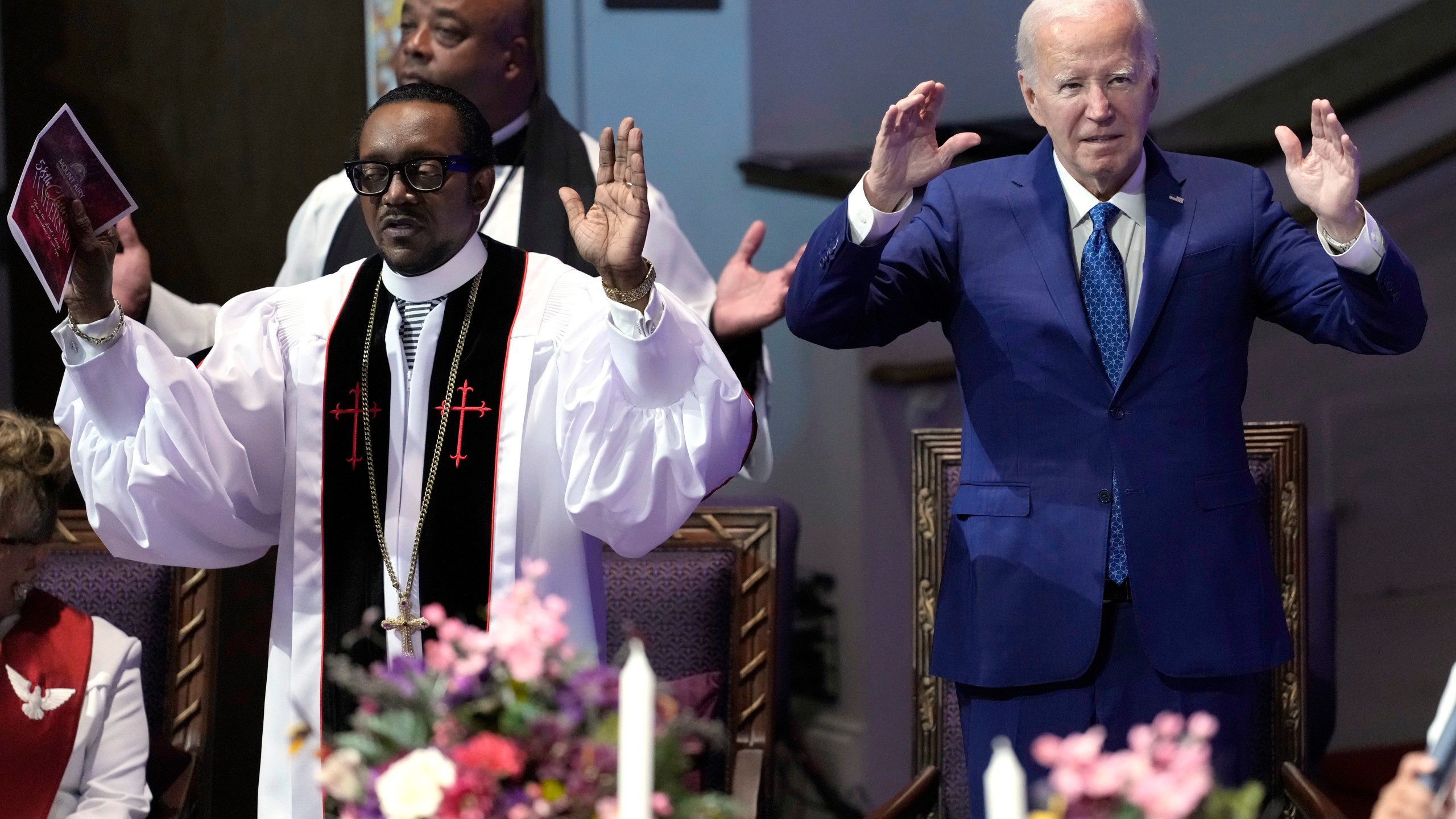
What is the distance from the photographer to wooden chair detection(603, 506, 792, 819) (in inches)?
130

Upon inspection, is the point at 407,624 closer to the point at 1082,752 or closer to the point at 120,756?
the point at 120,756

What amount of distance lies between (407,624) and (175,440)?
0.43 metres

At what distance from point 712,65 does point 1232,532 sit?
2.21 meters

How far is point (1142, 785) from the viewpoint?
1.24 meters

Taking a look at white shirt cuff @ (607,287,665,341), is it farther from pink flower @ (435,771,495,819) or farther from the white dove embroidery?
the white dove embroidery

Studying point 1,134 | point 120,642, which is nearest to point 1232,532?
point 120,642

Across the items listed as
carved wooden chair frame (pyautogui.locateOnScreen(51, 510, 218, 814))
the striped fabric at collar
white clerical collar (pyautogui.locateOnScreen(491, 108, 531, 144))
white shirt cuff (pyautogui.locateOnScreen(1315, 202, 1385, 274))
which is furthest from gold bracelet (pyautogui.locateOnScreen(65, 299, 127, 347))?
white shirt cuff (pyautogui.locateOnScreen(1315, 202, 1385, 274))

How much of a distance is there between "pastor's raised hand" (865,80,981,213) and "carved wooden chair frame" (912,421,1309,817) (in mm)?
851

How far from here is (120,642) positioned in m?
2.94

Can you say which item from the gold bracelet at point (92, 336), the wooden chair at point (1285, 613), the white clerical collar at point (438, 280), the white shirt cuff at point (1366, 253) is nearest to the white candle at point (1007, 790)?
the white shirt cuff at point (1366, 253)

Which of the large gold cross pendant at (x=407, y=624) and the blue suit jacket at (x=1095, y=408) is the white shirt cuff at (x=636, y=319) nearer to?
the blue suit jacket at (x=1095, y=408)

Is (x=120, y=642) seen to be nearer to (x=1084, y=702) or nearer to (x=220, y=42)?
(x=1084, y=702)

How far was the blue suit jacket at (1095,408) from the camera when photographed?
2449 mm

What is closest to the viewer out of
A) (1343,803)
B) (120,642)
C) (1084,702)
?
(1084,702)
